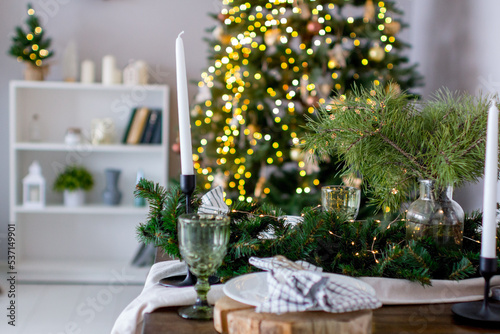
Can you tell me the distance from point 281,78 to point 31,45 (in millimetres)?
1572

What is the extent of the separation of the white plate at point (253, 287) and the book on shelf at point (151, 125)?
2.64 metres

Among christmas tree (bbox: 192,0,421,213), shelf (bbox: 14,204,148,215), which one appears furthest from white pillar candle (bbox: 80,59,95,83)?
christmas tree (bbox: 192,0,421,213)

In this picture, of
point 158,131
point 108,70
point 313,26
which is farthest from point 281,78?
point 108,70

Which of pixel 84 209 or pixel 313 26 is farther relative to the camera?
pixel 84 209

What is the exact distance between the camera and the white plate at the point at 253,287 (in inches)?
23.6

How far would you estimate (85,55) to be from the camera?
3312mm

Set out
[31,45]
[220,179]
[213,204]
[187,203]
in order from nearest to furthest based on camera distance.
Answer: [187,203] → [213,204] → [220,179] → [31,45]

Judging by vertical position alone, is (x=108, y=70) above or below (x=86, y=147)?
above

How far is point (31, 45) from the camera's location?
299 cm

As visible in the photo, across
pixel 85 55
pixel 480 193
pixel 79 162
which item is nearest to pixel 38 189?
pixel 79 162

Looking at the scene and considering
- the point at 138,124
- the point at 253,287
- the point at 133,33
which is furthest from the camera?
the point at 133,33

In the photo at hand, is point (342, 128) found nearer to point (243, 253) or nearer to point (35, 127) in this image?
point (243, 253)

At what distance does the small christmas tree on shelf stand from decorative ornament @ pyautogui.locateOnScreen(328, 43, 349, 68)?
1707mm

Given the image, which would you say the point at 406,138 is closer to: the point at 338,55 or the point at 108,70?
the point at 338,55
